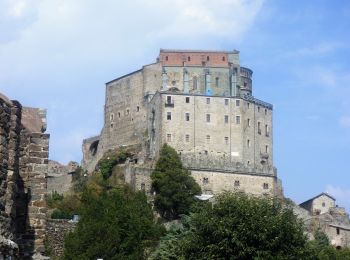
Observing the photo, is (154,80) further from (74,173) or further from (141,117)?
(74,173)

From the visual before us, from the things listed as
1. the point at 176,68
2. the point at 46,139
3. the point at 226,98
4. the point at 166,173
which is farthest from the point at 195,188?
the point at 46,139

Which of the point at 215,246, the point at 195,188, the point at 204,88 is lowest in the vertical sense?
the point at 215,246

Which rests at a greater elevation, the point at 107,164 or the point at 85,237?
the point at 107,164

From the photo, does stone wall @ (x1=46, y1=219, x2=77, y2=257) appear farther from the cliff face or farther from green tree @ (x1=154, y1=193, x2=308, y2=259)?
the cliff face

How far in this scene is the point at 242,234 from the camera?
3341 centimetres

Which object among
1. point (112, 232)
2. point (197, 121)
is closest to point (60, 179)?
point (197, 121)

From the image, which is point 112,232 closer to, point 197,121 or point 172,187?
point 172,187

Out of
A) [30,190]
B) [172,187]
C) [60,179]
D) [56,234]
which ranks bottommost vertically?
[56,234]

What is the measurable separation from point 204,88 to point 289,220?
89.5m

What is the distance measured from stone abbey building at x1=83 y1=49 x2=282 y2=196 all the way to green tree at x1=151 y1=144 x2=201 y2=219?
2444mm

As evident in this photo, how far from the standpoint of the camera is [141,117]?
122 m

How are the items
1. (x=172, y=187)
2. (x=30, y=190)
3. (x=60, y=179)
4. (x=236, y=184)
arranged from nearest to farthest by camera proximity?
(x=30, y=190)
(x=172, y=187)
(x=236, y=184)
(x=60, y=179)

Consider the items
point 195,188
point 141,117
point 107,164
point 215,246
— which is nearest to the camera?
point 215,246

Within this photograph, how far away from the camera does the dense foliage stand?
111ft
